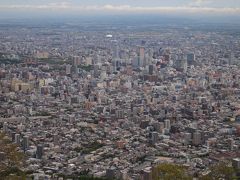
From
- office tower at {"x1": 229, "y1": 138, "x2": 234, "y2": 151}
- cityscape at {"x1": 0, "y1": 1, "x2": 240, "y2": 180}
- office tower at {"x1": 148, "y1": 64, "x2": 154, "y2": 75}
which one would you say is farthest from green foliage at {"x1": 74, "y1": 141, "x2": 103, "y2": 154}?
office tower at {"x1": 148, "y1": 64, "x2": 154, "y2": 75}

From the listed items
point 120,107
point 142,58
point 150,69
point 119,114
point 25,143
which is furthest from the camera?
point 142,58

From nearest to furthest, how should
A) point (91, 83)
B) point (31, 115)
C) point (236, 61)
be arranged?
point (31, 115)
point (91, 83)
point (236, 61)

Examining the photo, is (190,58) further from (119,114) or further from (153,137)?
(153,137)

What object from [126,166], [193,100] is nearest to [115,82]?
[193,100]

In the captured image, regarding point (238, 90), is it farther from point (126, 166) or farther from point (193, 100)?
point (126, 166)

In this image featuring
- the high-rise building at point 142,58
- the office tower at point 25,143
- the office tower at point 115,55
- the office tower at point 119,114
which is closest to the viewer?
the office tower at point 25,143

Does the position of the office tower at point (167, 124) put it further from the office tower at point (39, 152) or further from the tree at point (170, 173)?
the tree at point (170, 173)

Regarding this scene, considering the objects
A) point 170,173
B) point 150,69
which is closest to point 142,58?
point 150,69

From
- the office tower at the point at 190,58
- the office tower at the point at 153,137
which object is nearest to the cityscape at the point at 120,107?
the office tower at the point at 153,137
